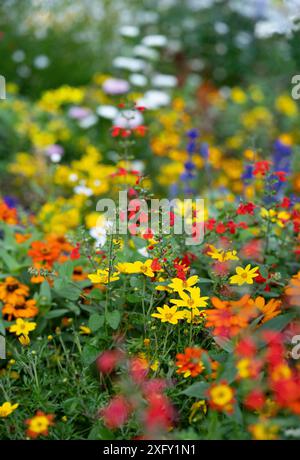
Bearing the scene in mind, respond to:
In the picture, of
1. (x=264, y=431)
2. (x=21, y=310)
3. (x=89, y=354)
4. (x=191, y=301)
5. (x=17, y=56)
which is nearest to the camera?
(x=264, y=431)

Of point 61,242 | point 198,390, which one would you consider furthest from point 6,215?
point 198,390

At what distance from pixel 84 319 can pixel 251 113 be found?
2.86 meters

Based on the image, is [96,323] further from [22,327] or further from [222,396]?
[222,396]

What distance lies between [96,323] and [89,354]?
0.09 meters

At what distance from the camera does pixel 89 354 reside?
1.90m

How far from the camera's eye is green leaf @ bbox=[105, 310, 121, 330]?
1878 millimetres

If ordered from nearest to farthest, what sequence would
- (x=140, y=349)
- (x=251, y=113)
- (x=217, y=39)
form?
(x=140, y=349), (x=251, y=113), (x=217, y=39)

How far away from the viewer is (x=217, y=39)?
19.3ft

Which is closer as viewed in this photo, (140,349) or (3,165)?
(140,349)

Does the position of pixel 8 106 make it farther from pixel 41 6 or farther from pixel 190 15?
pixel 190 15

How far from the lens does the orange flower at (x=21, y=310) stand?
2119 millimetres

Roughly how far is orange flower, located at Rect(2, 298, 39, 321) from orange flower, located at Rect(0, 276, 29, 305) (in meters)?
0.02

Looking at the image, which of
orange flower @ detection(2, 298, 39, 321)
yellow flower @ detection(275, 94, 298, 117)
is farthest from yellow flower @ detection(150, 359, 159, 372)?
yellow flower @ detection(275, 94, 298, 117)
